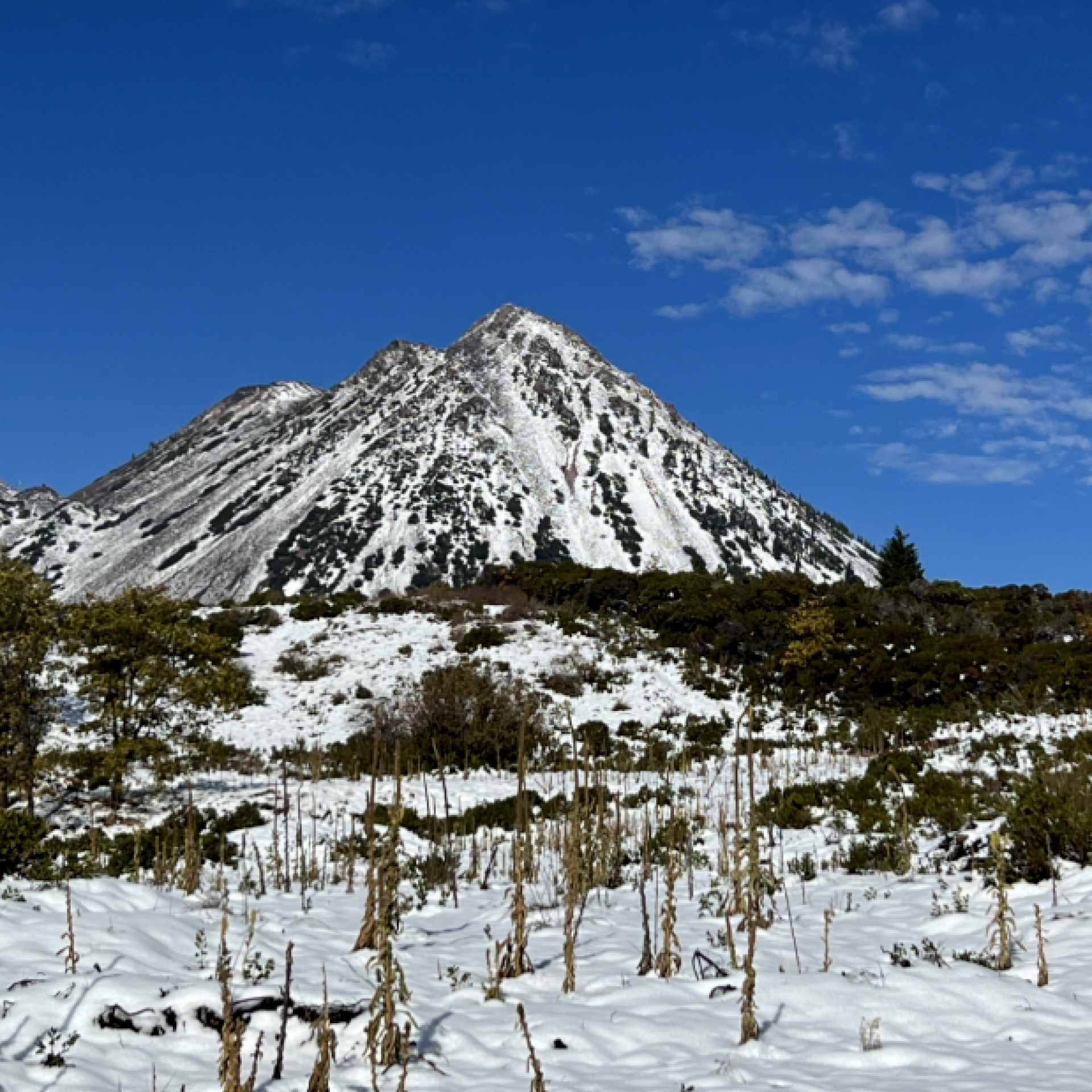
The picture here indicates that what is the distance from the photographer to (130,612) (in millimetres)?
14820

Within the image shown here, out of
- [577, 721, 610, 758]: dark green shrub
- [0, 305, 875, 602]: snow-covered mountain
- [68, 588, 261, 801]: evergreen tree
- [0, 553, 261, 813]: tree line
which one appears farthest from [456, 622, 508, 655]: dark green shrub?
[0, 305, 875, 602]: snow-covered mountain

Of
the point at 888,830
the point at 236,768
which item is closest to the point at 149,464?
the point at 236,768

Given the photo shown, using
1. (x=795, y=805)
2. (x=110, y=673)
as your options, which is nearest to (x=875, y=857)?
(x=795, y=805)

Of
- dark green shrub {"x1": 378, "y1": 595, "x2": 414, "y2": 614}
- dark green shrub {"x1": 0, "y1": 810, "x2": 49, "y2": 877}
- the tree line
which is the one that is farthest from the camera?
dark green shrub {"x1": 378, "y1": 595, "x2": 414, "y2": 614}

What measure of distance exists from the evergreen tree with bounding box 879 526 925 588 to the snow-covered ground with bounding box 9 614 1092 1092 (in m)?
36.2

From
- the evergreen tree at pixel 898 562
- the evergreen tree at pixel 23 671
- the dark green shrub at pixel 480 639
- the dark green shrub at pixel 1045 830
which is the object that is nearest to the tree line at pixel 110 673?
the evergreen tree at pixel 23 671

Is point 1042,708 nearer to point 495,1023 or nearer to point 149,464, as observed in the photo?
point 495,1023

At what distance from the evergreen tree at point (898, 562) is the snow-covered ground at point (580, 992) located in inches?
1425

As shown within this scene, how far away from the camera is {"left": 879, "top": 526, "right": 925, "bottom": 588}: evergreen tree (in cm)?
4191

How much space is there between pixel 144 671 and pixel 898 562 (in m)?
36.9

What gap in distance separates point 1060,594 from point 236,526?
211 ft

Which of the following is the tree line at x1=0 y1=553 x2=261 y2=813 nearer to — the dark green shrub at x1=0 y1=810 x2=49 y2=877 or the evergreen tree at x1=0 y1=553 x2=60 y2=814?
the evergreen tree at x1=0 y1=553 x2=60 y2=814

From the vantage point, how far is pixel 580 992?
4.77m

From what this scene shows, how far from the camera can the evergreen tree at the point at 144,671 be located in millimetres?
14398
